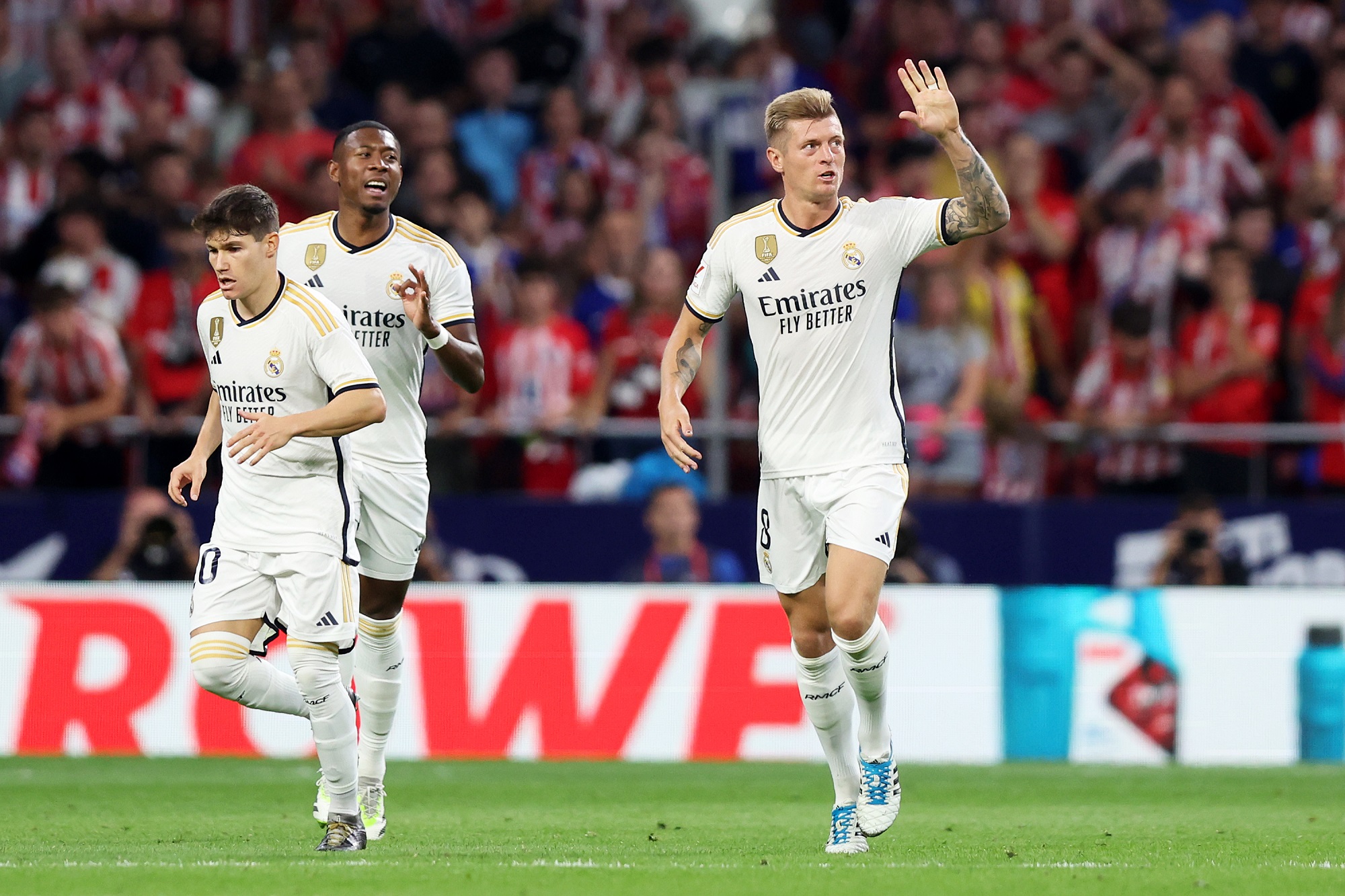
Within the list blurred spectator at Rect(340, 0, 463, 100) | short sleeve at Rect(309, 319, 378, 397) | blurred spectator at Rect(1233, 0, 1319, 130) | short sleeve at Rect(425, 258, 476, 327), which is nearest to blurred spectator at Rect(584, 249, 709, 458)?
blurred spectator at Rect(340, 0, 463, 100)

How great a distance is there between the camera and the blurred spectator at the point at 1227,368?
14.4 m

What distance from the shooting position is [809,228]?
7.96 meters

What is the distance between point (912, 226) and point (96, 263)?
342 inches

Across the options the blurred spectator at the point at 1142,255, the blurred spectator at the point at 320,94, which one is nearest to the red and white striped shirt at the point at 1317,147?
the blurred spectator at the point at 1142,255

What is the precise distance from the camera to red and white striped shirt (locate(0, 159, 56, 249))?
51.9ft

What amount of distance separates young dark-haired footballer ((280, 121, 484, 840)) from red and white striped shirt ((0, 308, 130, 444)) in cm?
580

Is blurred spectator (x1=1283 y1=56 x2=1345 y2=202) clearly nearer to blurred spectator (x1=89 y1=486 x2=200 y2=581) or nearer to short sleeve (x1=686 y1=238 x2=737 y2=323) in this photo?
blurred spectator (x1=89 y1=486 x2=200 y2=581)

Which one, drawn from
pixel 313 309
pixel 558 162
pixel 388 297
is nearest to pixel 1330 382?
pixel 558 162

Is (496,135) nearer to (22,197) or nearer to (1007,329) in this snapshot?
(22,197)

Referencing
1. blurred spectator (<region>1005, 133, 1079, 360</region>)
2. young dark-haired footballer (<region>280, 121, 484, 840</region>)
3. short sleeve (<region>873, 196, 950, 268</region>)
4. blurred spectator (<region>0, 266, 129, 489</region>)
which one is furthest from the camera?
blurred spectator (<region>1005, 133, 1079, 360</region>)

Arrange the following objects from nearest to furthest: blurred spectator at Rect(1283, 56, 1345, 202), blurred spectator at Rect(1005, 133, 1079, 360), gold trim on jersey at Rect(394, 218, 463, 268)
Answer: gold trim on jersey at Rect(394, 218, 463, 268) → blurred spectator at Rect(1005, 133, 1079, 360) → blurred spectator at Rect(1283, 56, 1345, 202)

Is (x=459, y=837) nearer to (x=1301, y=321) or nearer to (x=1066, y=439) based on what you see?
(x=1066, y=439)

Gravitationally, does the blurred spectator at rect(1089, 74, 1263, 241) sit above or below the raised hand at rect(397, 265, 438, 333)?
above

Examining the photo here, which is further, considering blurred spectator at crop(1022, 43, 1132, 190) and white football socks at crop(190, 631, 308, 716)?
blurred spectator at crop(1022, 43, 1132, 190)
